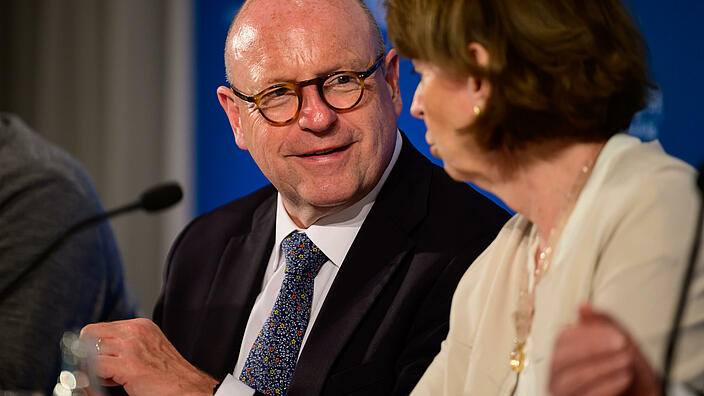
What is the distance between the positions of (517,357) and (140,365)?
32.7 inches

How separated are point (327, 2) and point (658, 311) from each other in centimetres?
111

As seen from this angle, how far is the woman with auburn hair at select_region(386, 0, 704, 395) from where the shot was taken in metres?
1.04

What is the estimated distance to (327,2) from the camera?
1.83 meters

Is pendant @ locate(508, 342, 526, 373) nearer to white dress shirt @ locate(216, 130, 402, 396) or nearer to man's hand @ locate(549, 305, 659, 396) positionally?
man's hand @ locate(549, 305, 659, 396)

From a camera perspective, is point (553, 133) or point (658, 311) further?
point (553, 133)

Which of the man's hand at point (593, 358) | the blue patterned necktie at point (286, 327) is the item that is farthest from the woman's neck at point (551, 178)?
the blue patterned necktie at point (286, 327)

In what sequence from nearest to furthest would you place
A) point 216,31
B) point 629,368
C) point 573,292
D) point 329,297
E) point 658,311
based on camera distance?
point 629,368 → point 658,311 → point 573,292 → point 329,297 → point 216,31

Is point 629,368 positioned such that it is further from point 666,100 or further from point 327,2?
point 666,100

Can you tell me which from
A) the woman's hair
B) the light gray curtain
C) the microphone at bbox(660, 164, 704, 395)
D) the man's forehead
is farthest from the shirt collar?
the light gray curtain

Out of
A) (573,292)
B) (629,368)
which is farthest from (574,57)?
(629,368)

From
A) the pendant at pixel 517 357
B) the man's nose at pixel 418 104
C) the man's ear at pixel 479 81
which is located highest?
the man's ear at pixel 479 81

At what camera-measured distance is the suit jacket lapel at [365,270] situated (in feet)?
5.50

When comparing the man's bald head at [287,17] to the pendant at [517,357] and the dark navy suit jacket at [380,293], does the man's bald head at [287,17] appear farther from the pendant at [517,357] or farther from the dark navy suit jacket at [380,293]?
the pendant at [517,357]

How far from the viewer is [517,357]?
52.8 inches
